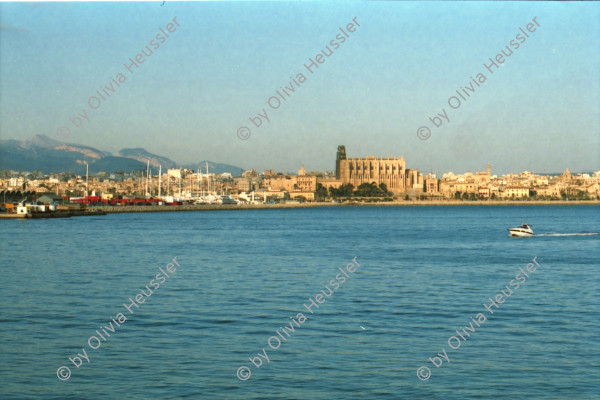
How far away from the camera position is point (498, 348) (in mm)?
15492

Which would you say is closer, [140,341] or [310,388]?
[310,388]

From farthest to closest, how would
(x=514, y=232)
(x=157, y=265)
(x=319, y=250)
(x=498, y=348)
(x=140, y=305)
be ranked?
(x=514, y=232), (x=319, y=250), (x=157, y=265), (x=140, y=305), (x=498, y=348)

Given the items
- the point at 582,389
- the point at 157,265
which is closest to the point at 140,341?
the point at 582,389

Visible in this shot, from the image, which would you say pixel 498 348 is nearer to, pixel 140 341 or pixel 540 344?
pixel 540 344

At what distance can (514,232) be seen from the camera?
5884 centimetres

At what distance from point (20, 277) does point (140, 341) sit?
13.4 m

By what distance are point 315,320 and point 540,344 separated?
530 cm

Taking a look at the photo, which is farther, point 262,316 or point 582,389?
point 262,316

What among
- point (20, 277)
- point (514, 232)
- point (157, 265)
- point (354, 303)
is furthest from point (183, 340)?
point (514, 232)

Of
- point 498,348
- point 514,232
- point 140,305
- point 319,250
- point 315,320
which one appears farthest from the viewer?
point 514,232

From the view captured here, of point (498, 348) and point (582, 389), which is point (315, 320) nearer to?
point (498, 348)

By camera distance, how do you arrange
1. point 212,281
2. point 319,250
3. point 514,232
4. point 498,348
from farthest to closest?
point 514,232, point 319,250, point 212,281, point 498,348

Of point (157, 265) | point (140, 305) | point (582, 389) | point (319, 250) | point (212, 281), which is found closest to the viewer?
point (582, 389)

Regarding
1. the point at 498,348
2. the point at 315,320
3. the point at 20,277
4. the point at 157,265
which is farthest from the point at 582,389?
the point at 157,265
